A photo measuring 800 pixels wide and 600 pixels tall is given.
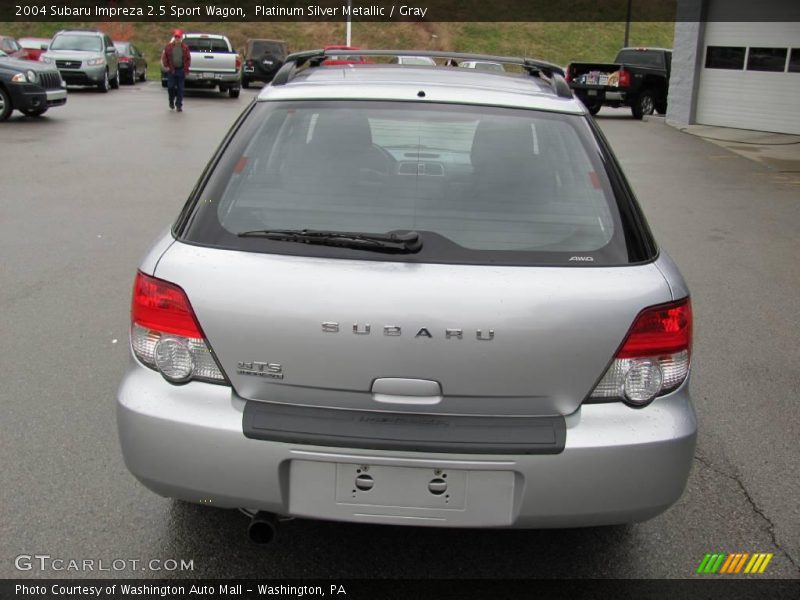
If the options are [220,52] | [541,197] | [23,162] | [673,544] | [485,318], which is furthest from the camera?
[220,52]

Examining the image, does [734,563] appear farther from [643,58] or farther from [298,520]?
[643,58]

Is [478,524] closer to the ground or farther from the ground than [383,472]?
closer to the ground

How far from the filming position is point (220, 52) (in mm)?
26719

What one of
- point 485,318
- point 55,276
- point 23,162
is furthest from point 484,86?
point 23,162

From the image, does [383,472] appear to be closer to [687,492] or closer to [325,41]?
[687,492]

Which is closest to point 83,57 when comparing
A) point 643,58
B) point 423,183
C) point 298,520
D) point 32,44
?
point 32,44

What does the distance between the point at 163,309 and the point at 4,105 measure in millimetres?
16249

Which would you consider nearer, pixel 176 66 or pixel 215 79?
pixel 176 66

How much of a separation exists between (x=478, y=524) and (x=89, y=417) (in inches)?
94.9

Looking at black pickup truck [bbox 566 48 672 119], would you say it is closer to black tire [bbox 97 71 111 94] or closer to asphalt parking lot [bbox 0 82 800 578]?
asphalt parking lot [bbox 0 82 800 578]

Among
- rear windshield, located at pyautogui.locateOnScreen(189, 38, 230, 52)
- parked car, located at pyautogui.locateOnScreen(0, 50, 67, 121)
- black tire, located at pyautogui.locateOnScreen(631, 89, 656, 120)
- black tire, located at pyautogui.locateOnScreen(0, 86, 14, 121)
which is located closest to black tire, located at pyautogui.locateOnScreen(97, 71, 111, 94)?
rear windshield, located at pyautogui.locateOnScreen(189, 38, 230, 52)

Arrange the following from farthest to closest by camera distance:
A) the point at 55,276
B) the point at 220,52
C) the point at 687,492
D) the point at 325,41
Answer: the point at 325,41 → the point at 220,52 → the point at 55,276 → the point at 687,492

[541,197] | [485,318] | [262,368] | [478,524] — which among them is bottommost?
[478,524]

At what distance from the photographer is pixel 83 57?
25.9 metres
